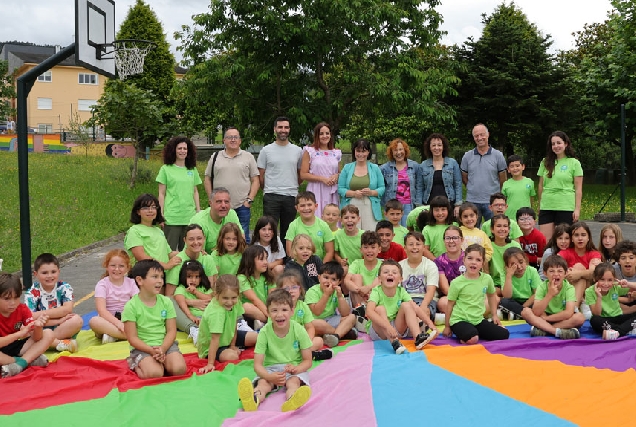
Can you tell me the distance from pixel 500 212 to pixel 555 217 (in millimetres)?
1000

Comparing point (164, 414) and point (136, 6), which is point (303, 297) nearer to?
point (164, 414)

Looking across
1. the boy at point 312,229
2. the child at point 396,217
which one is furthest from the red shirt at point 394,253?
the boy at point 312,229

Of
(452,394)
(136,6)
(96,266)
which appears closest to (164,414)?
(452,394)

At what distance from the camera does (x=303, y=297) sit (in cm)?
567

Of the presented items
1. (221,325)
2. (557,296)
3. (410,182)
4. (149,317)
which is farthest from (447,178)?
(149,317)

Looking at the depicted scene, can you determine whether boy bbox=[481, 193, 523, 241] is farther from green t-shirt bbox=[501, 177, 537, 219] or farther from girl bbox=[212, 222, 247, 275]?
girl bbox=[212, 222, 247, 275]

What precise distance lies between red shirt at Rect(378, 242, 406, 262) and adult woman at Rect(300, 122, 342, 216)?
5.02 feet

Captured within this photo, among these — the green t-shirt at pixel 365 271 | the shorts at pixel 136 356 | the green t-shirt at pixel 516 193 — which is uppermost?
the green t-shirt at pixel 516 193

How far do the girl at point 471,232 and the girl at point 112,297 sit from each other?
139 inches

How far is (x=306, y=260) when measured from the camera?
6816mm

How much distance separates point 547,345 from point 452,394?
161cm

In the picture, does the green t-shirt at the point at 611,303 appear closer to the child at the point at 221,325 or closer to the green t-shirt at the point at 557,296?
the green t-shirt at the point at 557,296

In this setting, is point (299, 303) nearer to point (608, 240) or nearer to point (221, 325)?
point (221, 325)

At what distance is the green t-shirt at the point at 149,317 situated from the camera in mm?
5430
